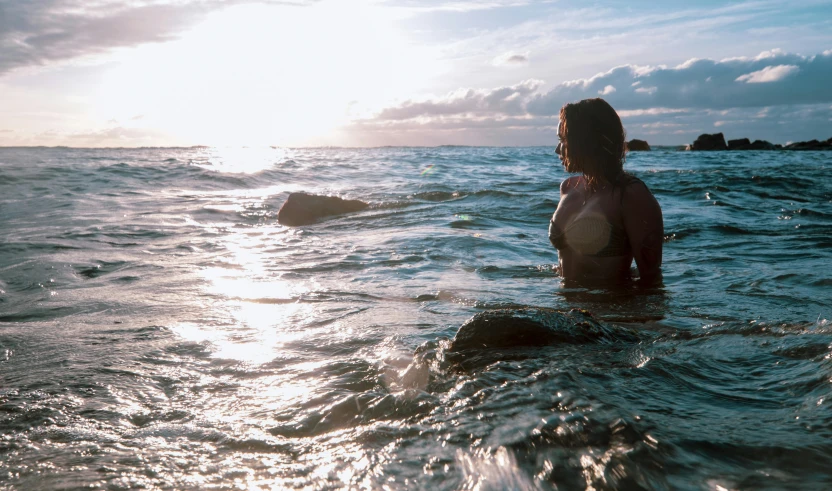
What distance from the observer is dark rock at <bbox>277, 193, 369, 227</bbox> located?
36.8ft

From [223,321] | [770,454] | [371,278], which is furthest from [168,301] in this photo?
[770,454]

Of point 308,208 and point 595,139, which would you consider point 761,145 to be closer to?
point 308,208

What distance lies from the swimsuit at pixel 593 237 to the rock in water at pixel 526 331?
1123mm

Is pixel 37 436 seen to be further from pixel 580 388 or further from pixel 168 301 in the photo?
pixel 168 301

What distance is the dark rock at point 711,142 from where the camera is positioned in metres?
73.1

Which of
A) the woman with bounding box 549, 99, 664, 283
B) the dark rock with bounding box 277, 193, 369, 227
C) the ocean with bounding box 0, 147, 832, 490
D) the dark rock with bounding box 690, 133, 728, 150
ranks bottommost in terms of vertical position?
the ocean with bounding box 0, 147, 832, 490

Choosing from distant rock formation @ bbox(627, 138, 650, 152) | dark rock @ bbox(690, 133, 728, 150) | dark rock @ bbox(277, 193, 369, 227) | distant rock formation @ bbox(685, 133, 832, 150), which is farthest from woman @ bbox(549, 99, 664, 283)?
dark rock @ bbox(690, 133, 728, 150)

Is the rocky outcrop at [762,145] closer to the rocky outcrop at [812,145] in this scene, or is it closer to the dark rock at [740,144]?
the dark rock at [740,144]

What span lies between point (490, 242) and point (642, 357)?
4.98m

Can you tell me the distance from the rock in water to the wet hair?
1.27 metres

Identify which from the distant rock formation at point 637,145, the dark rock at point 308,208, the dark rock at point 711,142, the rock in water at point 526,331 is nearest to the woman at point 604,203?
the rock in water at point 526,331

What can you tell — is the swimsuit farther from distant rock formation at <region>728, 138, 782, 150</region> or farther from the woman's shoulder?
distant rock formation at <region>728, 138, 782, 150</region>

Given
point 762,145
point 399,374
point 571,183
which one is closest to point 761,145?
point 762,145

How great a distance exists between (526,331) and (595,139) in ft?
5.20
